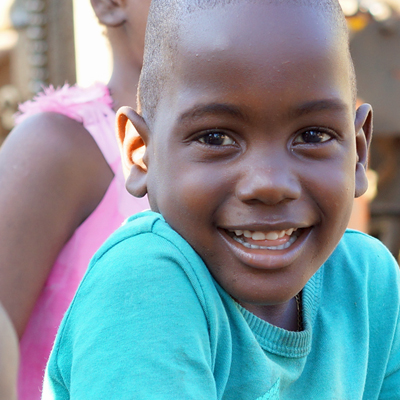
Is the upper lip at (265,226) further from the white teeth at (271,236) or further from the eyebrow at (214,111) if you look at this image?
the eyebrow at (214,111)

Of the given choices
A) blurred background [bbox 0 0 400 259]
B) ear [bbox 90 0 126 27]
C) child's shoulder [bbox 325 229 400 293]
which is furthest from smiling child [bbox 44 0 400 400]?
blurred background [bbox 0 0 400 259]

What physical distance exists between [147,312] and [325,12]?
0.59m

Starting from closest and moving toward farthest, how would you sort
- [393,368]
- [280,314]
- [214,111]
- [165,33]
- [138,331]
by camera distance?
1. [138,331]
2. [214,111]
3. [165,33]
4. [280,314]
5. [393,368]

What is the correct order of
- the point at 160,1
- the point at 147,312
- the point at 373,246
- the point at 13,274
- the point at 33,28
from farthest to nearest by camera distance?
the point at 33,28 < the point at 13,274 < the point at 373,246 < the point at 160,1 < the point at 147,312

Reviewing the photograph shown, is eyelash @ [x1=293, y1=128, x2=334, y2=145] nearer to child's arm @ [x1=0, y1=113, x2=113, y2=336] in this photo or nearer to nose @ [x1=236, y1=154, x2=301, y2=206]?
nose @ [x1=236, y1=154, x2=301, y2=206]

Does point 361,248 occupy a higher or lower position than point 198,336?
lower

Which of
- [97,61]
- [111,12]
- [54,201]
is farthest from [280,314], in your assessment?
[97,61]

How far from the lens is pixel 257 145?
40.4 inches

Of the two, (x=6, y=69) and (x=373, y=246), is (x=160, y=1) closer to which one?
(x=373, y=246)

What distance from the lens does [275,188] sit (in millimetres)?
982

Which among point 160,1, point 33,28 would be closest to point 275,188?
point 160,1

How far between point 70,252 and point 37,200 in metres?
0.18

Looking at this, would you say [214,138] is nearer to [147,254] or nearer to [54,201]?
[147,254]

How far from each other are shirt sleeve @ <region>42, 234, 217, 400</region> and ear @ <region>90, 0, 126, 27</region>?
1.04 meters
